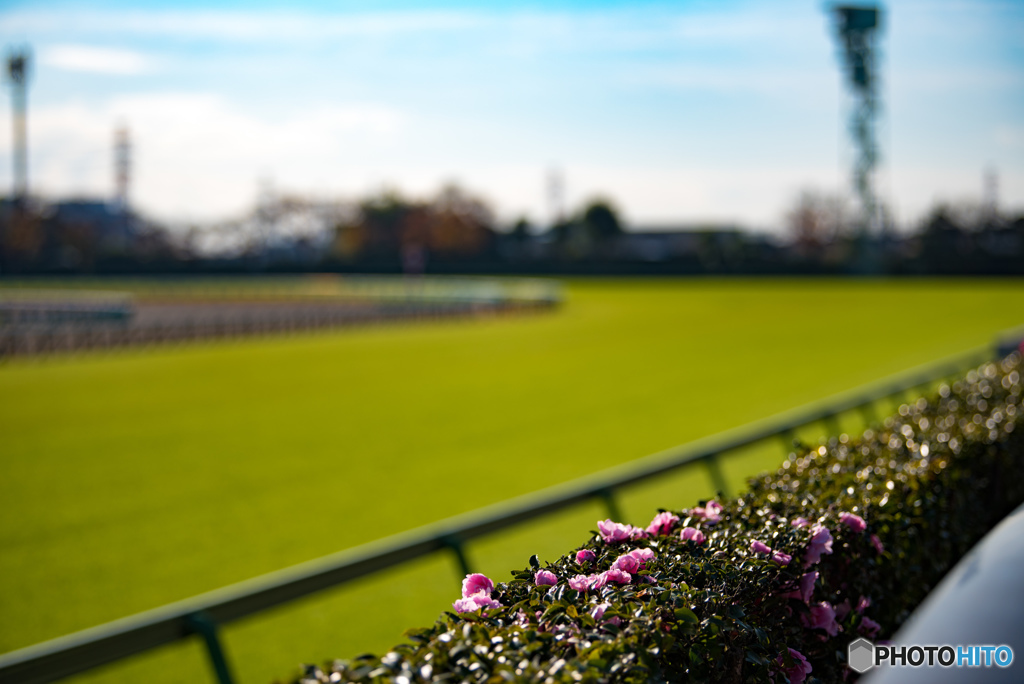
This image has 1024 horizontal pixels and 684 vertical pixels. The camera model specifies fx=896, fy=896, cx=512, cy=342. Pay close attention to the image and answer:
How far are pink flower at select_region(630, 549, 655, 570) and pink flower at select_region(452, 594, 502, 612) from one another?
1.12 feet

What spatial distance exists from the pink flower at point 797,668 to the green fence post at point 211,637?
1.68 m

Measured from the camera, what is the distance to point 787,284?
145 ft

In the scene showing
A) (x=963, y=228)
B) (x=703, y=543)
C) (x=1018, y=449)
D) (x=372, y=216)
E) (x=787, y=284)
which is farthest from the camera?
(x=372, y=216)

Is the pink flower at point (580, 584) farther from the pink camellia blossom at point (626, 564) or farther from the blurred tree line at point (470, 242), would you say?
the blurred tree line at point (470, 242)

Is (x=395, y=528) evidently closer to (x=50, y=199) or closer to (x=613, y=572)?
(x=613, y=572)

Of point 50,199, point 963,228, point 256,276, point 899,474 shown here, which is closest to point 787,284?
point 963,228

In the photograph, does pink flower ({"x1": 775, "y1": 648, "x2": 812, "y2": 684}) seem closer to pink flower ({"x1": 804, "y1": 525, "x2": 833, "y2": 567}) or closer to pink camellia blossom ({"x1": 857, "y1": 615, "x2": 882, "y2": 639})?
pink flower ({"x1": 804, "y1": 525, "x2": 833, "y2": 567})

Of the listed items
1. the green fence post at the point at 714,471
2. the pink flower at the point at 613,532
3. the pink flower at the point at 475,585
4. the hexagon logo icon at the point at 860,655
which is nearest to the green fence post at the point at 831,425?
the green fence post at the point at 714,471

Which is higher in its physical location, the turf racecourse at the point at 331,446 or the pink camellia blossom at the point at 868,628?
the pink camellia blossom at the point at 868,628

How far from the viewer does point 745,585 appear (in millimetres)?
2123

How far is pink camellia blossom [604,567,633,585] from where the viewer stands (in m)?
1.98

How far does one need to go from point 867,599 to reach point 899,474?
2.29 ft

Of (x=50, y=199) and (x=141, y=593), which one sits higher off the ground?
(x=50, y=199)

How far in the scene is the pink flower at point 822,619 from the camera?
232cm
